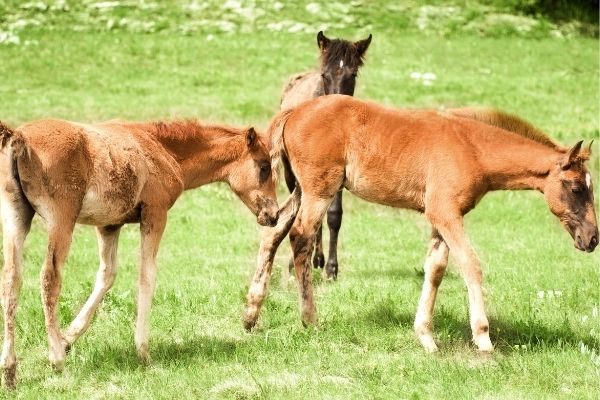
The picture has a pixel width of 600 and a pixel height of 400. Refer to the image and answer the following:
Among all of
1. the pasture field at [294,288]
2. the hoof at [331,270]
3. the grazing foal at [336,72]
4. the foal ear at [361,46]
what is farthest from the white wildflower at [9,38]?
the hoof at [331,270]

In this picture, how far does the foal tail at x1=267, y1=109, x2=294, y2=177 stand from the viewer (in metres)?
8.44

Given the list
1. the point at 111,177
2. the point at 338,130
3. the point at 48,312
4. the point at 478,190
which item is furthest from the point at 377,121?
the point at 48,312

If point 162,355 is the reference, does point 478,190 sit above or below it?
above

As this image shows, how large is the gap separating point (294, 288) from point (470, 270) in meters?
2.83

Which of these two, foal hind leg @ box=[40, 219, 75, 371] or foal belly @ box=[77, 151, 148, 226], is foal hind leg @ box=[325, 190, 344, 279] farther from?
foal hind leg @ box=[40, 219, 75, 371]

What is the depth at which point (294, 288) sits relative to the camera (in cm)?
1008

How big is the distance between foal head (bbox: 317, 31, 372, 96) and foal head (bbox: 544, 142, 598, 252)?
4188mm

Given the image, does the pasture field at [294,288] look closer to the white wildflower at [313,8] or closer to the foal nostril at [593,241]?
the foal nostril at [593,241]

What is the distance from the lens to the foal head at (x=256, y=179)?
8383 millimetres

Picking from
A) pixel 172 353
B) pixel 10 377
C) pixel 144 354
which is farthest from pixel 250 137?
pixel 10 377

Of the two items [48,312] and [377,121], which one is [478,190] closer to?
[377,121]

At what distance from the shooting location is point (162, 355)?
Answer: 7559 millimetres

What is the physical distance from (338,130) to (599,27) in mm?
22307

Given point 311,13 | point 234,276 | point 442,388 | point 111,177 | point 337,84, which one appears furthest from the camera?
point 311,13
